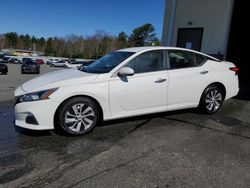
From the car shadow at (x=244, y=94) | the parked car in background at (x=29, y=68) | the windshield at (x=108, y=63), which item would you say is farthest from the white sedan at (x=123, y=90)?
the parked car in background at (x=29, y=68)

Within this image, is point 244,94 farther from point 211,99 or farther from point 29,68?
point 29,68

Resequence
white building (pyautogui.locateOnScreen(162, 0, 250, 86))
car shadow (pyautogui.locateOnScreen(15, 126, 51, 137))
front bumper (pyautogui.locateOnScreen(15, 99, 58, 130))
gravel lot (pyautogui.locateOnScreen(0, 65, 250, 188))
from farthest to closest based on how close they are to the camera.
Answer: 1. white building (pyautogui.locateOnScreen(162, 0, 250, 86))
2. car shadow (pyautogui.locateOnScreen(15, 126, 51, 137))
3. front bumper (pyautogui.locateOnScreen(15, 99, 58, 130))
4. gravel lot (pyautogui.locateOnScreen(0, 65, 250, 188))

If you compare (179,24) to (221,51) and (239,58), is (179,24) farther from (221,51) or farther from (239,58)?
(239,58)

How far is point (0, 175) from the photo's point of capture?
2.56 metres

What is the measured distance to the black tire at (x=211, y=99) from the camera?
4.87 meters

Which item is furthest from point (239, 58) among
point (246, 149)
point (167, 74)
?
point (246, 149)

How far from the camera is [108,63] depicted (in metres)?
4.37

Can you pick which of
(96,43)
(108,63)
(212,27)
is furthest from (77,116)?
(96,43)

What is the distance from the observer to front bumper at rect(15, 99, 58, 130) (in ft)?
11.2

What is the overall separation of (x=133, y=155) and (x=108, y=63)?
2010mm

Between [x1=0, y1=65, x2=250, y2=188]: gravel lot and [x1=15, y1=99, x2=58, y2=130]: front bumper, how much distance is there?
28 centimetres

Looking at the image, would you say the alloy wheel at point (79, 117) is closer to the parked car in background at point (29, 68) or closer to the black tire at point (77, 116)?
the black tire at point (77, 116)

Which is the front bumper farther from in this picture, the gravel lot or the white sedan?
the gravel lot

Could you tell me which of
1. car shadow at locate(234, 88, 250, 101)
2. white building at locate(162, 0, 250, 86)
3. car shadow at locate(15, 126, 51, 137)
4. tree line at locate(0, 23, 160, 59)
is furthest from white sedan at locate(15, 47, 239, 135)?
tree line at locate(0, 23, 160, 59)
